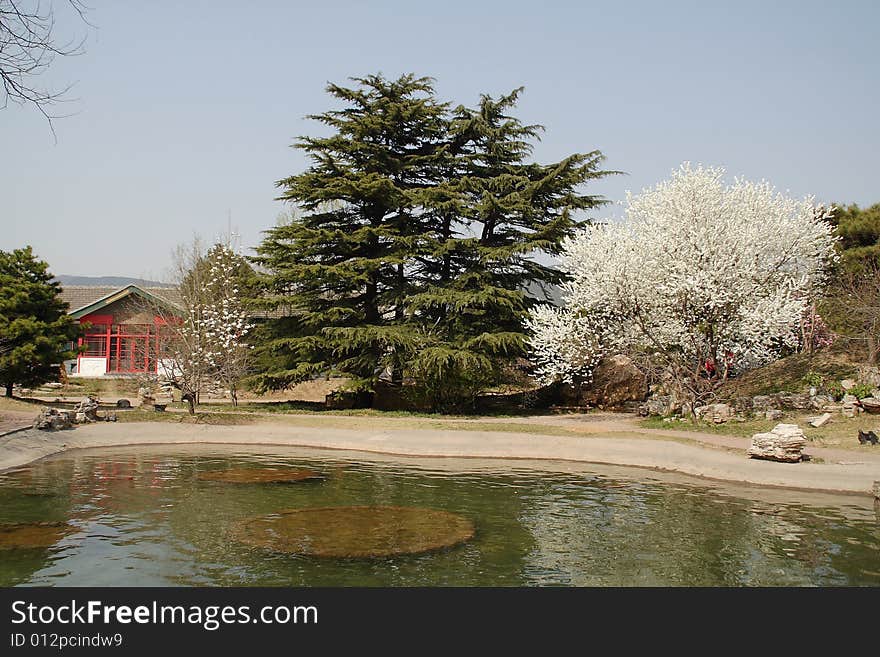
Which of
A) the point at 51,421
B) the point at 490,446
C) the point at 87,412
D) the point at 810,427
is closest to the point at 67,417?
the point at 51,421

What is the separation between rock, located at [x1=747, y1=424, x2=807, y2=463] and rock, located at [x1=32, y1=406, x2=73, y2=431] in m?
19.5

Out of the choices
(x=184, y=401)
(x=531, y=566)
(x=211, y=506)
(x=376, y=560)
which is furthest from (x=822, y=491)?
(x=184, y=401)

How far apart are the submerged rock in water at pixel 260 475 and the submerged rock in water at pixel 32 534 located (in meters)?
4.90

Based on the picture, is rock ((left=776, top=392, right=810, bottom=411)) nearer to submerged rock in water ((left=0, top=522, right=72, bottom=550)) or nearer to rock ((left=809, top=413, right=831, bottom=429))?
rock ((left=809, top=413, right=831, bottom=429))

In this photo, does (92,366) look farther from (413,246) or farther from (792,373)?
(792,373)

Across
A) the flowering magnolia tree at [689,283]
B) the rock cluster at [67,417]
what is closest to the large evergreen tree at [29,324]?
the rock cluster at [67,417]

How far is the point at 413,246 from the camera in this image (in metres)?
31.6

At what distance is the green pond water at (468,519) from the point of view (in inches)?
Answer: 427

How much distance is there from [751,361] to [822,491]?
13595mm

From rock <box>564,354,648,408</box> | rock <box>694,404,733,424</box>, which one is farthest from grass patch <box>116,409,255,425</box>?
rock <box>694,404,733,424</box>

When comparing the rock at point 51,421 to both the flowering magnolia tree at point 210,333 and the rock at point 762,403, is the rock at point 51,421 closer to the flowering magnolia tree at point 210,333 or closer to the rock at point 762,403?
the flowering magnolia tree at point 210,333

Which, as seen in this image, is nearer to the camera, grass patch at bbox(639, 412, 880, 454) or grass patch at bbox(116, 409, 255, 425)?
grass patch at bbox(639, 412, 880, 454)

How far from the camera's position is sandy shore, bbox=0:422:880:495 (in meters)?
17.9

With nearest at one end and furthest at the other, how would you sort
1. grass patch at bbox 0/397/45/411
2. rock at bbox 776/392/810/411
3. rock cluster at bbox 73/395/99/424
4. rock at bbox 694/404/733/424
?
rock cluster at bbox 73/395/99/424, rock at bbox 694/404/733/424, rock at bbox 776/392/810/411, grass patch at bbox 0/397/45/411
